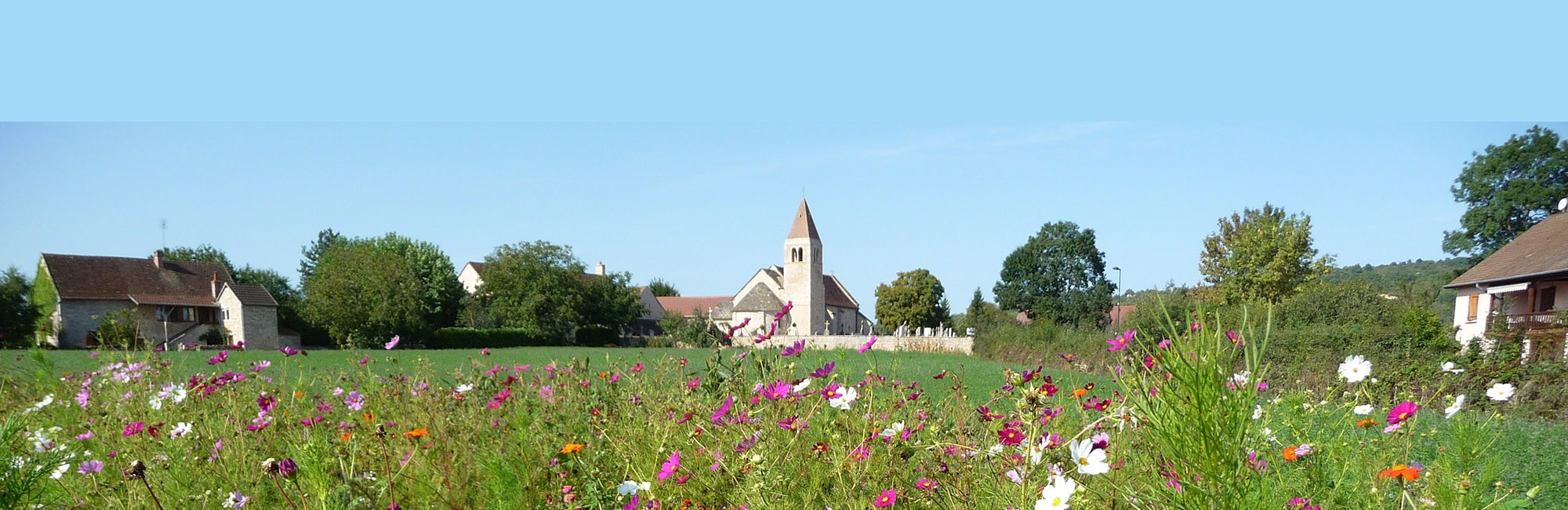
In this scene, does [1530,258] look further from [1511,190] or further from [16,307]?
[16,307]

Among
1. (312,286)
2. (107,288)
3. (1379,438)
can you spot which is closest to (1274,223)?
(1379,438)

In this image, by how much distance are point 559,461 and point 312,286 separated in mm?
57000

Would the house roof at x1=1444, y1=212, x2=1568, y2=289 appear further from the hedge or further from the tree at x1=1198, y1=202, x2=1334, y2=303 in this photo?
the hedge

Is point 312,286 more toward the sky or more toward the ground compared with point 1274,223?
more toward the ground

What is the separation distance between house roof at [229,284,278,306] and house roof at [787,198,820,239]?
3989 centimetres

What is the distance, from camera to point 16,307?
35281mm

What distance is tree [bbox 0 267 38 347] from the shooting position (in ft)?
113

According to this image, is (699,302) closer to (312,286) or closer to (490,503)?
(312,286)

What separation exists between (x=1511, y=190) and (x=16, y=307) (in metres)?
64.2

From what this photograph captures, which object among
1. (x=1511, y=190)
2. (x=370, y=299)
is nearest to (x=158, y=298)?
(x=370, y=299)

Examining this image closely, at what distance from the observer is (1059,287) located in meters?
60.1

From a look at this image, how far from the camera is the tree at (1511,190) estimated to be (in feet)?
115

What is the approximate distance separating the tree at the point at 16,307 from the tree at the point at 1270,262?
52.8 m

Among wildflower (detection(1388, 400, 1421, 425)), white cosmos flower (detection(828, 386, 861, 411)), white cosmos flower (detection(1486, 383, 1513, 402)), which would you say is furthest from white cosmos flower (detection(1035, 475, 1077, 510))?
white cosmos flower (detection(1486, 383, 1513, 402))
